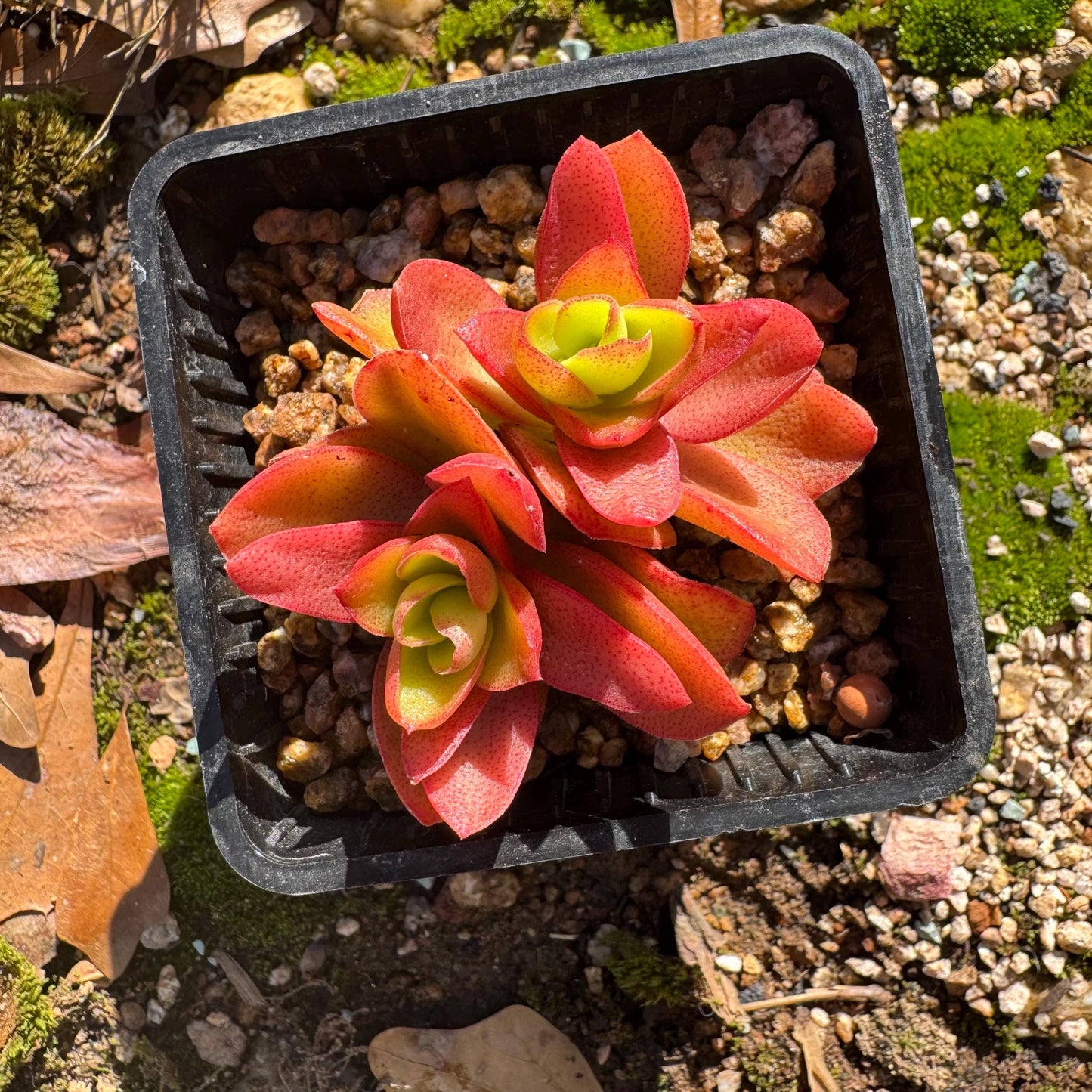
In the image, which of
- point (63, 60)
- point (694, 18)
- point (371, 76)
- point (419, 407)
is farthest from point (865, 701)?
point (63, 60)

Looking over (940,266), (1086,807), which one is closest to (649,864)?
(1086,807)

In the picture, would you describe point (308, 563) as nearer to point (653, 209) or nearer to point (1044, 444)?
point (653, 209)

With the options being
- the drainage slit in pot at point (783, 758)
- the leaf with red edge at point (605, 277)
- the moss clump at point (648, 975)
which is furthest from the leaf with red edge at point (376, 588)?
the moss clump at point (648, 975)

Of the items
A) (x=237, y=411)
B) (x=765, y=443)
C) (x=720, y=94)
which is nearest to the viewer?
(x=765, y=443)

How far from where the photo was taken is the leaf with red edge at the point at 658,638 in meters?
1.27

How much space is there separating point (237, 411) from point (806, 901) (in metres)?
1.57

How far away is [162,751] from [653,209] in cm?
163

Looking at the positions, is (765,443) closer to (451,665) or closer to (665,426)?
(665,426)

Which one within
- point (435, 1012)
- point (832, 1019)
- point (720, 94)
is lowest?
point (832, 1019)

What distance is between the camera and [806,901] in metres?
2.10

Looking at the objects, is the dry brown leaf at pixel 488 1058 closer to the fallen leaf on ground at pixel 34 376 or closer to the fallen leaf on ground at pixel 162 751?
the fallen leaf on ground at pixel 162 751

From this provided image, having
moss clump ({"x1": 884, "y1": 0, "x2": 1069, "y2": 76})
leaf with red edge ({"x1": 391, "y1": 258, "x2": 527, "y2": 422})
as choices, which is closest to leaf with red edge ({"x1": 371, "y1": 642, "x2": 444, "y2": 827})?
leaf with red edge ({"x1": 391, "y1": 258, "x2": 527, "y2": 422})

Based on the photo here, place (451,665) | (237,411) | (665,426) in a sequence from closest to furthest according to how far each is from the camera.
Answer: (451,665) < (665,426) < (237,411)

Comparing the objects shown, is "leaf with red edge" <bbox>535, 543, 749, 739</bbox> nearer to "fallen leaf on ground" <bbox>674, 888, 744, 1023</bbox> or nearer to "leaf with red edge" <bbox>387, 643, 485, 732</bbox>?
"leaf with red edge" <bbox>387, 643, 485, 732</bbox>
